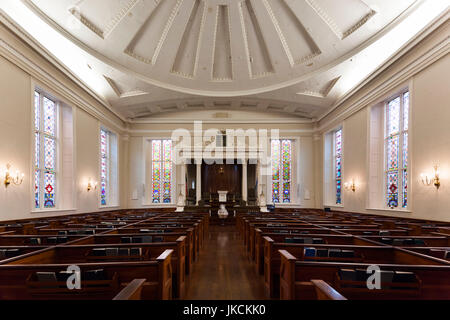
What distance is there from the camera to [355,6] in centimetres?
930

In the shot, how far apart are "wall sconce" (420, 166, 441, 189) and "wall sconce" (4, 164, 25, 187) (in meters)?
10.0

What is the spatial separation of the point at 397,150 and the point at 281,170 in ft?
24.5

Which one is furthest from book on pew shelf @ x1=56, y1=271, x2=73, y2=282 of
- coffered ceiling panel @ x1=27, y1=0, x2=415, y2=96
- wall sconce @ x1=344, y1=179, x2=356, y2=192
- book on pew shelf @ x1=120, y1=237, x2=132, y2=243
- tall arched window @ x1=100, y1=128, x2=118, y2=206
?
tall arched window @ x1=100, y1=128, x2=118, y2=206

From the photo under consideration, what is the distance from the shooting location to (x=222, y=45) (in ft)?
41.3

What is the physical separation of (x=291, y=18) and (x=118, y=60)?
6777 mm

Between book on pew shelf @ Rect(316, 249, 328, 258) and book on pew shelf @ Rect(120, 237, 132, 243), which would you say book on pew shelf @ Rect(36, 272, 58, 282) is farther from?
book on pew shelf @ Rect(316, 249, 328, 258)

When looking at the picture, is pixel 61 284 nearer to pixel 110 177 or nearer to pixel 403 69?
pixel 403 69

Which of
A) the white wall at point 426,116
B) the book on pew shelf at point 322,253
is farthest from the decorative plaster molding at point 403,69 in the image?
the book on pew shelf at point 322,253

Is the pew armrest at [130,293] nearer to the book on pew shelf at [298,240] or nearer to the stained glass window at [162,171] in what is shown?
the book on pew shelf at [298,240]

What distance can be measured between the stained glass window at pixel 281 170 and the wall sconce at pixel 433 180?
9123 millimetres

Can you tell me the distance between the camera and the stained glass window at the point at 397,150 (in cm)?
908
